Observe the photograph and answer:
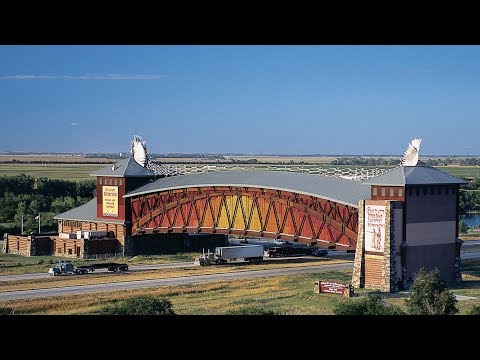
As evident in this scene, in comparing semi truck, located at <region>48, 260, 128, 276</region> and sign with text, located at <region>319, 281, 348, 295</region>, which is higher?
sign with text, located at <region>319, 281, 348, 295</region>

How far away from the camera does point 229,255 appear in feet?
221

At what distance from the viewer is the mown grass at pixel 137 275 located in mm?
53669

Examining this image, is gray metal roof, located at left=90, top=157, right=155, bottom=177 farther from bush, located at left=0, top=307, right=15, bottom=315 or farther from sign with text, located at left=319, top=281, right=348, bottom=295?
bush, located at left=0, top=307, right=15, bottom=315

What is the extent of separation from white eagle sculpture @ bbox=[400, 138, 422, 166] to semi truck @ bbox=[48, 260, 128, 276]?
72.6 ft

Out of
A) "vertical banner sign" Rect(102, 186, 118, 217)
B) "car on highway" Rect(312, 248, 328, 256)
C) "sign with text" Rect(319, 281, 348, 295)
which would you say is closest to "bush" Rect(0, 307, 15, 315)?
"sign with text" Rect(319, 281, 348, 295)

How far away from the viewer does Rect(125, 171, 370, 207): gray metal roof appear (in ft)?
186

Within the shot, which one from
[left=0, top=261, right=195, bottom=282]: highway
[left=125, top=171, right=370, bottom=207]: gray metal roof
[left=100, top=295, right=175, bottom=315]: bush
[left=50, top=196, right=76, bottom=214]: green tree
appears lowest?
[left=0, top=261, right=195, bottom=282]: highway

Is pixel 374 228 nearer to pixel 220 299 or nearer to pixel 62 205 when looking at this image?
pixel 220 299

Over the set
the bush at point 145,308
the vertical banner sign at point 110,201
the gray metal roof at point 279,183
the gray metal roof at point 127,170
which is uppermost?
the gray metal roof at point 127,170

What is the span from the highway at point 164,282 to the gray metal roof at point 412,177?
418 inches

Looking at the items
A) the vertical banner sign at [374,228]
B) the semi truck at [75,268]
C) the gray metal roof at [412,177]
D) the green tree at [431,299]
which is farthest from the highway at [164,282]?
the green tree at [431,299]

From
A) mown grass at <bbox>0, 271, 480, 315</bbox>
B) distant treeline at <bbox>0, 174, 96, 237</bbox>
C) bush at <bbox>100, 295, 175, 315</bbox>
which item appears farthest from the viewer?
distant treeline at <bbox>0, 174, 96, 237</bbox>

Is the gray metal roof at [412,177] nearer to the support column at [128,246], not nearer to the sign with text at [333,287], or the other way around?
the sign with text at [333,287]
